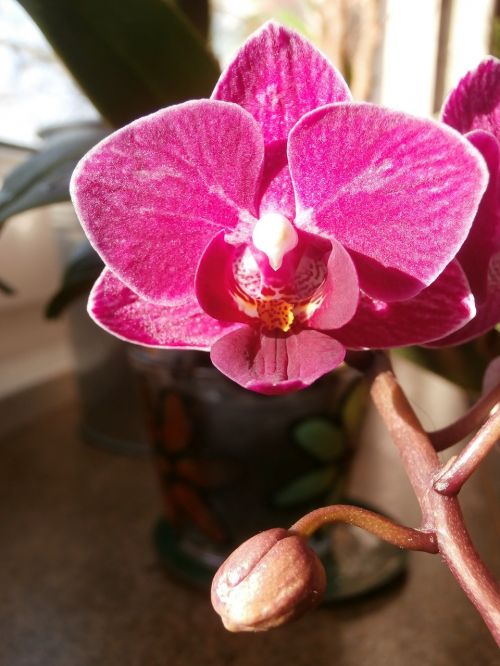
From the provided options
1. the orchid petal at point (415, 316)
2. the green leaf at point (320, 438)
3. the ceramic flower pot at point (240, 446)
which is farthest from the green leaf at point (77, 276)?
the orchid petal at point (415, 316)

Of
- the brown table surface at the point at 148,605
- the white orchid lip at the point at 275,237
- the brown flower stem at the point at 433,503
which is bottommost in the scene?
the brown table surface at the point at 148,605

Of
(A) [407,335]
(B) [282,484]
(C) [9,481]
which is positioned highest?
(A) [407,335]

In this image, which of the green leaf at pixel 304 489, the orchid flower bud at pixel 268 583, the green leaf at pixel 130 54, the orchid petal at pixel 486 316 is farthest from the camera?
the green leaf at pixel 304 489

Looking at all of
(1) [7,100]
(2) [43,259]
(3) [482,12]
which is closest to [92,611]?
(2) [43,259]

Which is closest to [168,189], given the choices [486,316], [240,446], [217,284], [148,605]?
[217,284]

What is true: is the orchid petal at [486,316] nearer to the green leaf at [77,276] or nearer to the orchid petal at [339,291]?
the orchid petal at [339,291]

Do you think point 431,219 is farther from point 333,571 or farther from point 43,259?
point 43,259
